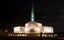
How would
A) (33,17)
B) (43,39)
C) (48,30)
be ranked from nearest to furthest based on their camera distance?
1. (43,39)
2. (48,30)
3. (33,17)

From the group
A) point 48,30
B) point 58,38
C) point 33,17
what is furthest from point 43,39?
point 33,17

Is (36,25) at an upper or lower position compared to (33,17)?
lower

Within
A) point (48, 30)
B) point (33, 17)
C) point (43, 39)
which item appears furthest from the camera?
point (33, 17)

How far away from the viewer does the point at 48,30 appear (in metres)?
26.8

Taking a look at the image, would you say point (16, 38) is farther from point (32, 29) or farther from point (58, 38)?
point (32, 29)

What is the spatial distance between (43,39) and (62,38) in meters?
1.47

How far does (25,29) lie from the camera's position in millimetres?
27578

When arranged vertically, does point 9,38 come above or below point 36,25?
below

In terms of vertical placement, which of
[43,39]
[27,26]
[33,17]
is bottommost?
[43,39]

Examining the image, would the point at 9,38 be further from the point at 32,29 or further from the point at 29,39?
the point at 32,29

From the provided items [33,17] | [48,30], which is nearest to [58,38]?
[48,30]

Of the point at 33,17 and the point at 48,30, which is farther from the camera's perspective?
the point at 33,17

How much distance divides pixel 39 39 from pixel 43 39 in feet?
0.90

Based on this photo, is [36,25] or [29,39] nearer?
[29,39]
